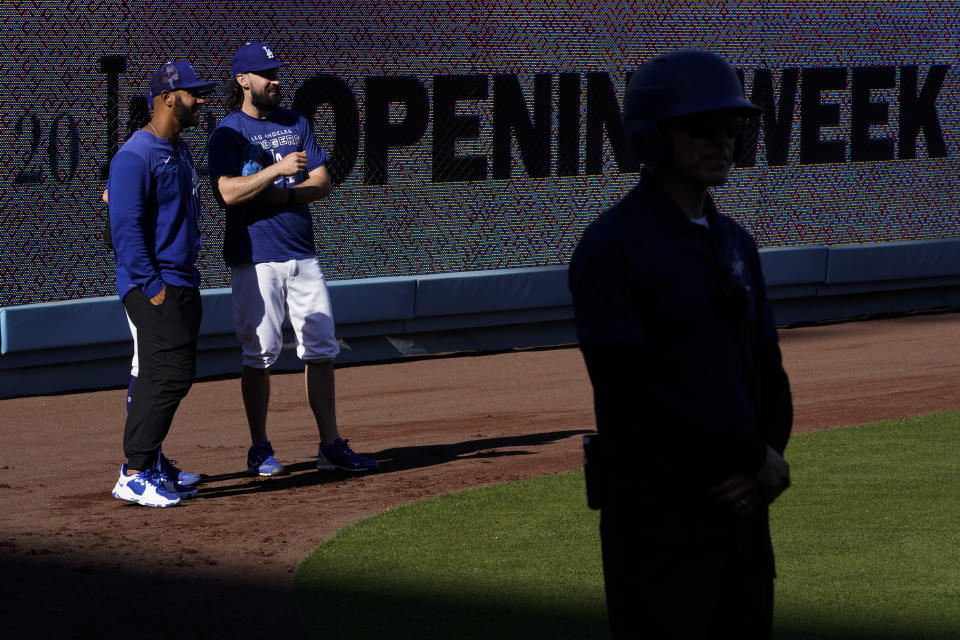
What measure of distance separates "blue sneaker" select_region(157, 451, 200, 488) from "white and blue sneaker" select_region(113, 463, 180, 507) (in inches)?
9.9

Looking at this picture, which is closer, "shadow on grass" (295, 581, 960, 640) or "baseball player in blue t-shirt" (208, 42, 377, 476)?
"shadow on grass" (295, 581, 960, 640)

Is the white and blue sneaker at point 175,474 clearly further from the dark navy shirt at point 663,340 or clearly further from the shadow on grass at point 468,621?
the dark navy shirt at point 663,340

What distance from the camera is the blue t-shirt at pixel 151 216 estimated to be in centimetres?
660

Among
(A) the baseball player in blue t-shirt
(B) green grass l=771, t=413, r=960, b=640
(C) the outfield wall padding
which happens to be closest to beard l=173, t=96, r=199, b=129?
(A) the baseball player in blue t-shirt

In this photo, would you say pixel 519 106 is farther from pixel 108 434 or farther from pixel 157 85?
pixel 157 85

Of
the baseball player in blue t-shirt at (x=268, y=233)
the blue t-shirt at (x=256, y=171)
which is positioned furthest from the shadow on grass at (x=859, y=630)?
the blue t-shirt at (x=256, y=171)

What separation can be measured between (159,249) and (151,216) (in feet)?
0.49

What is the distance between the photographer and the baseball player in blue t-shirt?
7426 millimetres

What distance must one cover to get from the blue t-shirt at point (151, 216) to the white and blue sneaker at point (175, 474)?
953 millimetres

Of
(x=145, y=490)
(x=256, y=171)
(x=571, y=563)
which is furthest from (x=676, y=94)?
(x=256, y=171)

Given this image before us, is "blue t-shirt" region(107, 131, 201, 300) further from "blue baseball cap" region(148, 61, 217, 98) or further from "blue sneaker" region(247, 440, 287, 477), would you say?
"blue sneaker" region(247, 440, 287, 477)

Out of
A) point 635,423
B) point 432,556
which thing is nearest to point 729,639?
point 635,423

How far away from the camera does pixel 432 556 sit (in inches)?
239

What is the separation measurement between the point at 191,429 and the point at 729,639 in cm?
672
